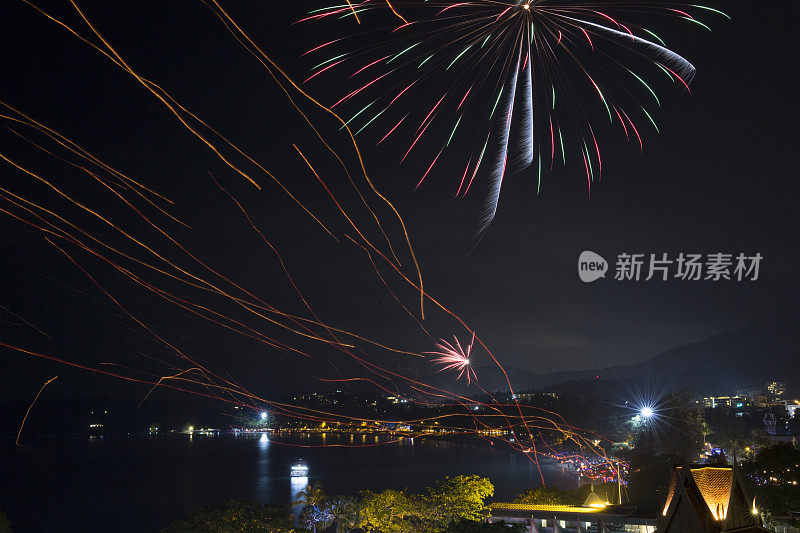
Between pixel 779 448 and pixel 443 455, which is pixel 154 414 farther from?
pixel 779 448

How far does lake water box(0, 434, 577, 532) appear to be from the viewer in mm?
55281

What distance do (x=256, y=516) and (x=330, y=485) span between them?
1811 inches

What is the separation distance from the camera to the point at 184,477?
7644 cm

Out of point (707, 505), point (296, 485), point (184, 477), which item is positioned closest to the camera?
point (707, 505)

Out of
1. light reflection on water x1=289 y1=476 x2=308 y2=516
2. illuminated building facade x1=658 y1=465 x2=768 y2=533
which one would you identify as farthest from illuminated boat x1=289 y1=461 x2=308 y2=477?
illuminated building facade x1=658 y1=465 x2=768 y2=533

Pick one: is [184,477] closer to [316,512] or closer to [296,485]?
[296,485]

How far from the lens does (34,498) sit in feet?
206

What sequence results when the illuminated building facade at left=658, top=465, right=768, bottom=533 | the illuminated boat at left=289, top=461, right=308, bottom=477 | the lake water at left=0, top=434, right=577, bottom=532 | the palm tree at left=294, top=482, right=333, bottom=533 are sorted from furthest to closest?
the illuminated boat at left=289, top=461, right=308, bottom=477, the lake water at left=0, top=434, right=577, bottom=532, the palm tree at left=294, top=482, right=333, bottom=533, the illuminated building facade at left=658, top=465, right=768, bottom=533

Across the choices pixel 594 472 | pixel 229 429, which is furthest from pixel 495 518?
pixel 229 429

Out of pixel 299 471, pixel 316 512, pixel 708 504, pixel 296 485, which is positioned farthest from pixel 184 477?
pixel 708 504

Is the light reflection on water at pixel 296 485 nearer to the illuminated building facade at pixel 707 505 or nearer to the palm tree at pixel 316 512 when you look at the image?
the palm tree at pixel 316 512

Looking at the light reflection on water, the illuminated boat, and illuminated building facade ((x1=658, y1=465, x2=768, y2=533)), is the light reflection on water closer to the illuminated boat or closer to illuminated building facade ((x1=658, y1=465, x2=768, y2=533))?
the illuminated boat

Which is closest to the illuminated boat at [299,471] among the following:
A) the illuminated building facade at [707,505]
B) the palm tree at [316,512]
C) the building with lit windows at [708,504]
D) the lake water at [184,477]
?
the lake water at [184,477]

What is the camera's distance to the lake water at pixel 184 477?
→ 2176 inches
